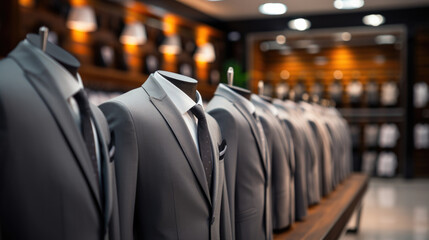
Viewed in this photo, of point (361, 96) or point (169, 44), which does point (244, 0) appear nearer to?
point (169, 44)

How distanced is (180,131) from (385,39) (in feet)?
38.4

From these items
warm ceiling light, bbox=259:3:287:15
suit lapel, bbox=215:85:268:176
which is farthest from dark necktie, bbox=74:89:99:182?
warm ceiling light, bbox=259:3:287:15

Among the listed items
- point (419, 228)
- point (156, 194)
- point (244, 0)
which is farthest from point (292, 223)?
point (244, 0)

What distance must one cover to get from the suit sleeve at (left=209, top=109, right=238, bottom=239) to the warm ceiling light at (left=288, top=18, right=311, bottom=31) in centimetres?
1016

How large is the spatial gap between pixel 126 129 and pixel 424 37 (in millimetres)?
11743

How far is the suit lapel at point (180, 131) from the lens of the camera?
155 centimetres

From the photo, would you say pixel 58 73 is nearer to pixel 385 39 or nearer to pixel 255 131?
pixel 255 131

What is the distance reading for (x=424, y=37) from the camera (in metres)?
11.9

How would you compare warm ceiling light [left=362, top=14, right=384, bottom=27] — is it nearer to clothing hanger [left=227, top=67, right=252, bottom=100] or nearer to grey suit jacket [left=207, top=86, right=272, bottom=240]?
clothing hanger [left=227, top=67, right=252, bottom=100]

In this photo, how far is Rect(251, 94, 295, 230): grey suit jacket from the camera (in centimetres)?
256

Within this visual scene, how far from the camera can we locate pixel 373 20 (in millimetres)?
11281

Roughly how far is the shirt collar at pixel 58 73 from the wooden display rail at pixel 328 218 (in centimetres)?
160

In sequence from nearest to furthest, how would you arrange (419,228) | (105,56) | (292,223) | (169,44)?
(292,223) < (419,228) < (105,56) < (169,44)

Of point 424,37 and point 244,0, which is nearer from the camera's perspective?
point 244,0
